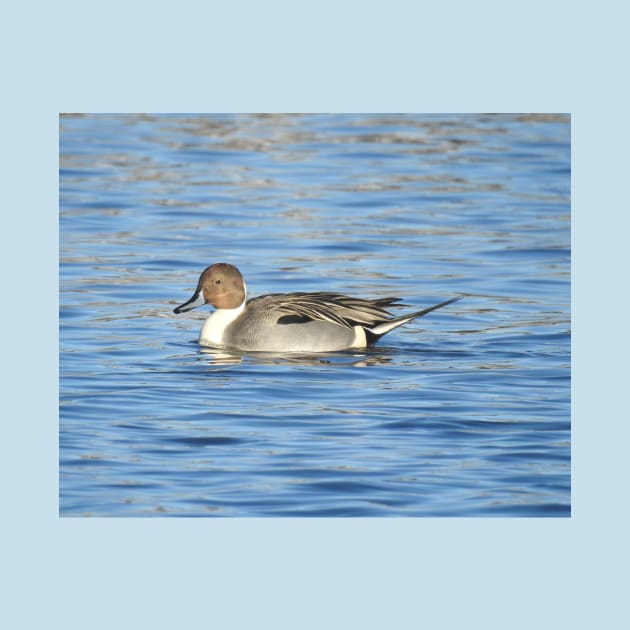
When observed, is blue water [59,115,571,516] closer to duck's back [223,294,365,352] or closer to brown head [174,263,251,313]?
duck's back [223,294,365,352]

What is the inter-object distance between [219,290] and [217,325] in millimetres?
273

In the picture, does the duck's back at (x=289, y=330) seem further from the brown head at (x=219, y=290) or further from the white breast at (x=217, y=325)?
the brown head at (x=219, y=290)

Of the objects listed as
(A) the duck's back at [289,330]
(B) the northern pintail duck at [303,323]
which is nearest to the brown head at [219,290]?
(B) the northern pintail duck at [303,323]

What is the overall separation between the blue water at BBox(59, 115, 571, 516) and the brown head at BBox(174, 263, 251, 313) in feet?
1.24

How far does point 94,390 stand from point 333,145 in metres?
8.39

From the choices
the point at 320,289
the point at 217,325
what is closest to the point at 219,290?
the point at 217,325

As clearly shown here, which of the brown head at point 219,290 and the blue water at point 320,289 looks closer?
the blue water at point 320,289

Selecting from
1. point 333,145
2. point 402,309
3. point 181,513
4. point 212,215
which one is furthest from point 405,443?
point 333,145

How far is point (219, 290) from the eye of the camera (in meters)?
10.7

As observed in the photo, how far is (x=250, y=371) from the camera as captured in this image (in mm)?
9852

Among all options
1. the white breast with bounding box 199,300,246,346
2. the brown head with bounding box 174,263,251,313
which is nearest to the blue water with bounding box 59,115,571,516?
the white breast with bounding box 199,300,246,346

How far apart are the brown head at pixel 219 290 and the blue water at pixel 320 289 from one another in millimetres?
377

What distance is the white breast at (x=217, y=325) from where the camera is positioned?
10562 mm

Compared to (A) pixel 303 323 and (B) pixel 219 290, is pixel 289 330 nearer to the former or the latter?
(A) pixel 303 323
